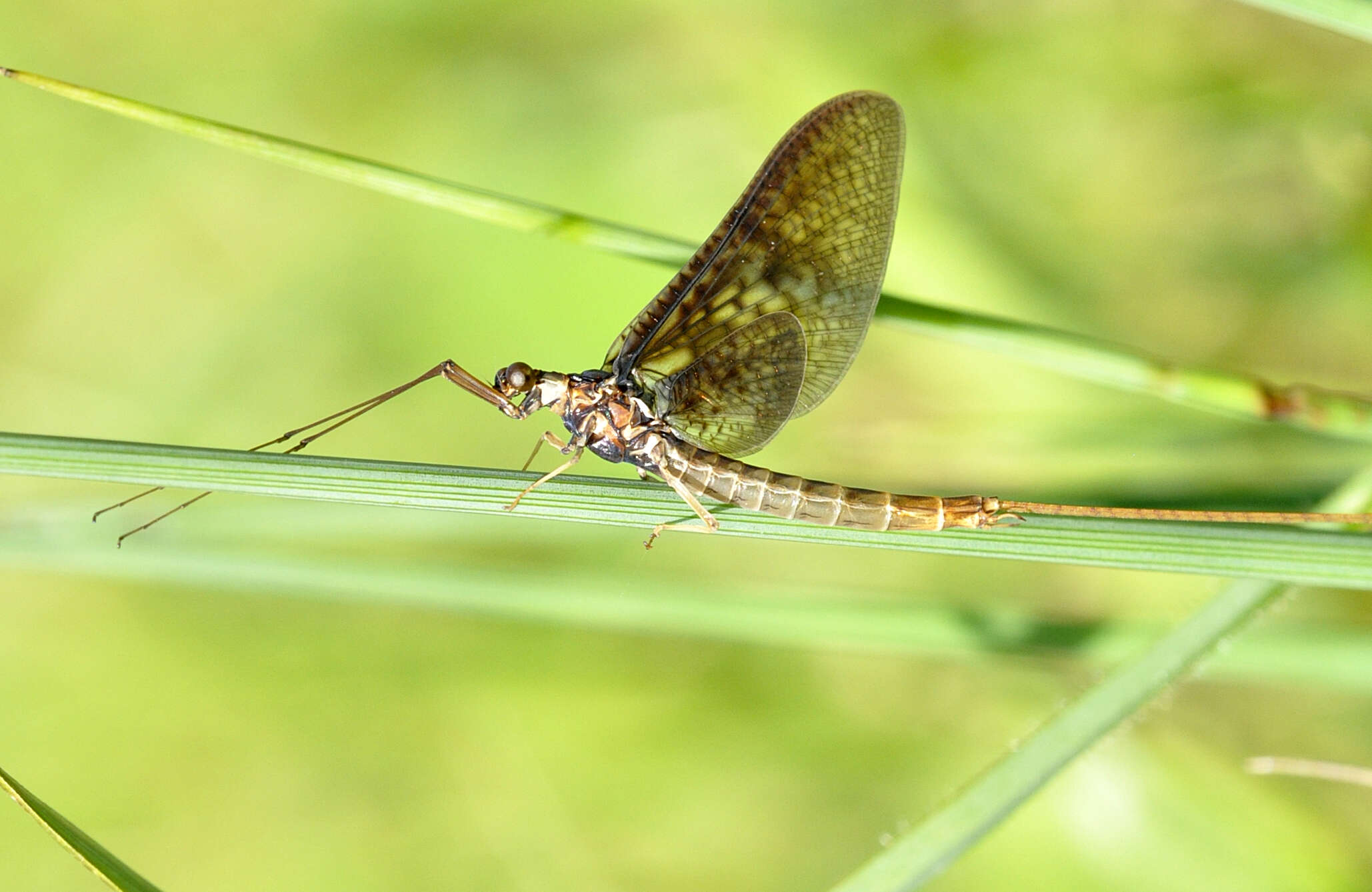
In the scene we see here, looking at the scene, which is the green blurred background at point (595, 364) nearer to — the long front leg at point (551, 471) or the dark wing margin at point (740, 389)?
the long front leg at point (551, 471)

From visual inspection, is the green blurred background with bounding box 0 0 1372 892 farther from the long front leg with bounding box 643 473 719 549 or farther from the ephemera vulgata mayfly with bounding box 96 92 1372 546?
the long front leg with bounding box 643 473 719 549

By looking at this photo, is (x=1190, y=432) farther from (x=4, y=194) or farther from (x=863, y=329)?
(x=4, y=194)

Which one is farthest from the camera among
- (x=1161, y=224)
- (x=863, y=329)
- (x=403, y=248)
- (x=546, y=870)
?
(x=403, y=248)

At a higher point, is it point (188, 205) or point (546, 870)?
point (188, 205)

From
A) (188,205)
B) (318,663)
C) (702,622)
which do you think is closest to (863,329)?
(702,622)

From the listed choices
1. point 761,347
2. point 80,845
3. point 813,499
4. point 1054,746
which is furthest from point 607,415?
point 80,845

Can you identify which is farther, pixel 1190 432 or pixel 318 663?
pixel 318 663
